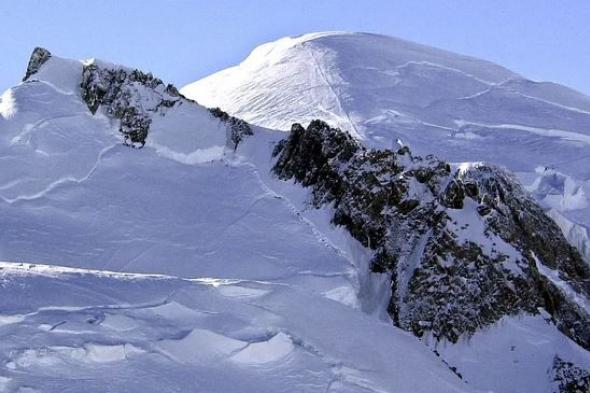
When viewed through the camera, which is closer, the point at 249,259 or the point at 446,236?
the point at 249,259

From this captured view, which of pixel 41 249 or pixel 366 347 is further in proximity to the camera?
pixel 41 249

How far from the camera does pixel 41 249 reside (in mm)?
21625

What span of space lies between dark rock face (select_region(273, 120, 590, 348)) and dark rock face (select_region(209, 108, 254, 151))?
7.89ft

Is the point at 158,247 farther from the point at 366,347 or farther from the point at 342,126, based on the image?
the point at 342,126

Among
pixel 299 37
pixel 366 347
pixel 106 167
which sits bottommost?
pixel 366 347

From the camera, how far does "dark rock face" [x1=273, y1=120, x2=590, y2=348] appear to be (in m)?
21.7

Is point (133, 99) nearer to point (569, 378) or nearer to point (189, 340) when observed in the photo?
point (189, 340)

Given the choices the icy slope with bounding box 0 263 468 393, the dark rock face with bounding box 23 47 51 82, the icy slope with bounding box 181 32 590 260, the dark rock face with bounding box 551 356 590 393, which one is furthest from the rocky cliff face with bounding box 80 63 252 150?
the dark rock face with bounding box 551 356 590 393

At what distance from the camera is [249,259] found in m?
22.3

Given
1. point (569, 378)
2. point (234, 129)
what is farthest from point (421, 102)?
point (569, 378)

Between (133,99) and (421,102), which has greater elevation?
(421,102)

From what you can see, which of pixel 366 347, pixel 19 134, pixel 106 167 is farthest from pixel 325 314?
pixel 19 134

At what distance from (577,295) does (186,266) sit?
9.92 meters

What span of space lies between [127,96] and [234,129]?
3437mm
